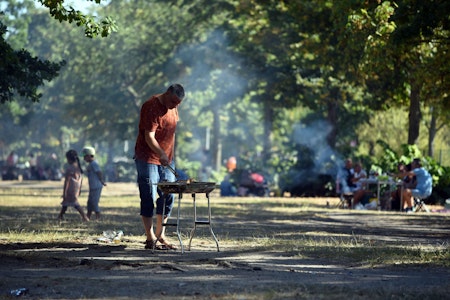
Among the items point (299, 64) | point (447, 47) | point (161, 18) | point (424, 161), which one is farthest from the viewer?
point (161, 18)

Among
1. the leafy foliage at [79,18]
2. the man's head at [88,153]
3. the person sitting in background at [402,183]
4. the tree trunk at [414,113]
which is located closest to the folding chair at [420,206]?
the person sitting in background at [402,183]

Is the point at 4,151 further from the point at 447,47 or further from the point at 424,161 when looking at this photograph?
the point at 447,47

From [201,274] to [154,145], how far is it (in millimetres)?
3096

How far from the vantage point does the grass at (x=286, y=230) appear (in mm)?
13117

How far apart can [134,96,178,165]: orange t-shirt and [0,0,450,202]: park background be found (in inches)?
59.2

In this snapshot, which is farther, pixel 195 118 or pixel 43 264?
pixel 195 118

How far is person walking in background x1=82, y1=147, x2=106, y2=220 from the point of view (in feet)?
71.1

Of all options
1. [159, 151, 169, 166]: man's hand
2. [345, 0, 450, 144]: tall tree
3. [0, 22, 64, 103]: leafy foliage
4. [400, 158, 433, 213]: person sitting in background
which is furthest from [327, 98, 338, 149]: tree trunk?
[159, 151, 169, 166]: man's hand

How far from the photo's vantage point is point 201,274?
1045cm

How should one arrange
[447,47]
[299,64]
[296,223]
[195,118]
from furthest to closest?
[195,118]
[299,64]
[447,47]
[296,223]

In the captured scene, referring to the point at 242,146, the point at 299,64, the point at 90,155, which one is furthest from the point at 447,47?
the point at 242,146

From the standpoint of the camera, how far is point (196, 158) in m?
116

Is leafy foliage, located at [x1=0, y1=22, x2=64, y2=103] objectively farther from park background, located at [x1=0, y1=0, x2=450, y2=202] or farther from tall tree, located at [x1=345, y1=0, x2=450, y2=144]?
tall tree, located at [x1=345, y1=0, x2=450, y2=144]

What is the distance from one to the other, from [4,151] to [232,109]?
38142 millimetres
